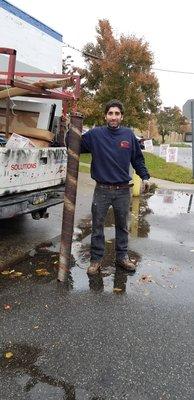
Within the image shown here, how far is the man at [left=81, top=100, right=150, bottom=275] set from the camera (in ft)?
16.7

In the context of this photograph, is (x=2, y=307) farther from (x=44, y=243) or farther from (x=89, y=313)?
(x=44, y=243)

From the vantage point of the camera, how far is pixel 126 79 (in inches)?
1086

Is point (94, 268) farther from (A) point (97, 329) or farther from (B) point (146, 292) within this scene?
(A) point (97, 329)

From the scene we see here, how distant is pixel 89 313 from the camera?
424 cm

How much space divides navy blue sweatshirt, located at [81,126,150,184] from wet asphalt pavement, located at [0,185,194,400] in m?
1.16

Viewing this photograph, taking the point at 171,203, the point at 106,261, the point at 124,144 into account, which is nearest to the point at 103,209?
the point at 124,144

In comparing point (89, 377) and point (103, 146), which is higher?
point (103, 146)

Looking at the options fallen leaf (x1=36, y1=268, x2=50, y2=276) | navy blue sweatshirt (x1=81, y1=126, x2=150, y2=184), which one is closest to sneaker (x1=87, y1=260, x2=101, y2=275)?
fallen leaf (x1=36, y1=268, x2=50, y2=276)

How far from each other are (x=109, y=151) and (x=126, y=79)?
927 inches

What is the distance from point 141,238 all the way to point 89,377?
421cm

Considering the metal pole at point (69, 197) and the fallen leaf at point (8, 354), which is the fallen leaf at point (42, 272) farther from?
the fallen leaf at point (8, 354)

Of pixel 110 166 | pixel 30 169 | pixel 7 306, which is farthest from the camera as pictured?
pixel 30 169

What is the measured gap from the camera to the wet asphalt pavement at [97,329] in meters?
3.08

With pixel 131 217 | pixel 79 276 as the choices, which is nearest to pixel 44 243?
pixel 79 276
